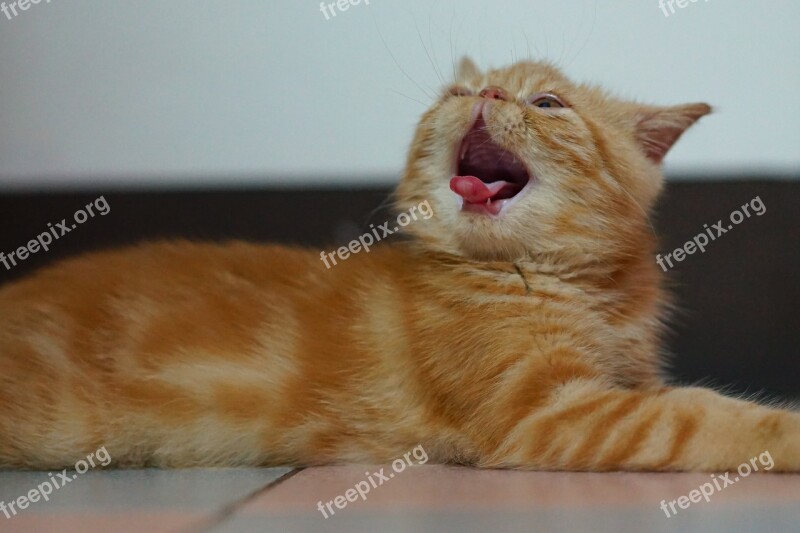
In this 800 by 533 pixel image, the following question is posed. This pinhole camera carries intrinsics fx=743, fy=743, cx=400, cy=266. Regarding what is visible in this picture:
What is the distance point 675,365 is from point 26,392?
1.41 m

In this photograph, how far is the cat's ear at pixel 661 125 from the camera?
140 centimetres

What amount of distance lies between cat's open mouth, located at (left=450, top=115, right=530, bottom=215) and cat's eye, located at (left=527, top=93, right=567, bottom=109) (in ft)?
0.39

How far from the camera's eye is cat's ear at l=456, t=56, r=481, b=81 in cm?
157

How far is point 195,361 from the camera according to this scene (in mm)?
1241

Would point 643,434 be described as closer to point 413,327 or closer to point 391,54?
point 413,327

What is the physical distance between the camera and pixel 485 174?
4.53ft

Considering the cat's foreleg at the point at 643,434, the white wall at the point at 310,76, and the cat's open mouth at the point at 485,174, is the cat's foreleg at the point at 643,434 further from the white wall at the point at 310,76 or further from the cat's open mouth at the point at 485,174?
the white wall at the point at 310,76

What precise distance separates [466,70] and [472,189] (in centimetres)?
41

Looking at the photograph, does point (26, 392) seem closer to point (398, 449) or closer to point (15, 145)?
point (398, 449)

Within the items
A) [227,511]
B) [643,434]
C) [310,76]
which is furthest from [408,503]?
[310,76]

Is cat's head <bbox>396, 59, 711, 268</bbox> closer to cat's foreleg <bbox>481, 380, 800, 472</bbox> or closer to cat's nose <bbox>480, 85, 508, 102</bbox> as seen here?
cat's nose <bbox>480, 85, 508, 102</bbox>

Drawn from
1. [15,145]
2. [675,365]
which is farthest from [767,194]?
[15,145]

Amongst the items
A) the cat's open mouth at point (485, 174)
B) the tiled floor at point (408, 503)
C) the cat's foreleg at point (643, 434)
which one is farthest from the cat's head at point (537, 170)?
the tiled floor at point (408, 503)

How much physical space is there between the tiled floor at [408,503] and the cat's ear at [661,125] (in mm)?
677
